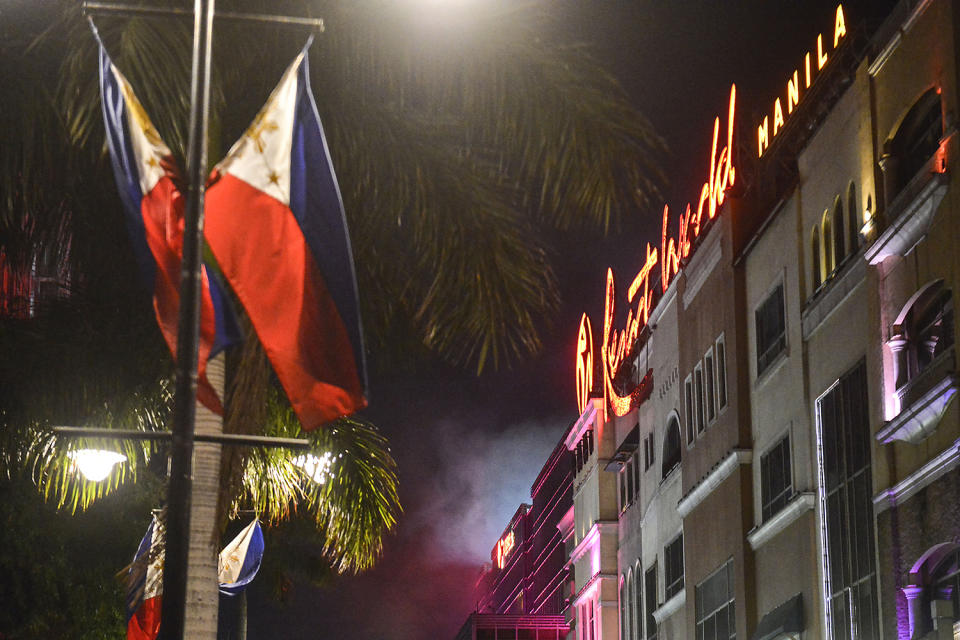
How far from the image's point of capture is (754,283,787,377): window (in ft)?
104

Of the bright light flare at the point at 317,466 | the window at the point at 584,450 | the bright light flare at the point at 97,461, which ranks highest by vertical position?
the window at the point at 584,450

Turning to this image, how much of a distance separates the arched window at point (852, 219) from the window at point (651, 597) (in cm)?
1915

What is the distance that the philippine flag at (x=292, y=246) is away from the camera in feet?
34.2

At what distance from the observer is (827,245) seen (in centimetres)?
2883

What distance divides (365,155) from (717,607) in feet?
76.3

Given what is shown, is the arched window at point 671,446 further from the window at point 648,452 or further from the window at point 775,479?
the window at point 775,479

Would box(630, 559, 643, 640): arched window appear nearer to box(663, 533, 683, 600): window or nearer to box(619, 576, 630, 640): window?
box(619, 576, 630, 640): window

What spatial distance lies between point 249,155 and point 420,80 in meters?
4.06

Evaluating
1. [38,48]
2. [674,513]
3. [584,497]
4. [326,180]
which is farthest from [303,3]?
[584,497]

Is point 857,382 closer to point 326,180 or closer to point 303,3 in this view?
point 303,3

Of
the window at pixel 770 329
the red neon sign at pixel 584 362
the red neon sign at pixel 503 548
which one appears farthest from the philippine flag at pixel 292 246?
the red neon sign at pixel 503 548

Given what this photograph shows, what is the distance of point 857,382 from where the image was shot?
26656 millimetres

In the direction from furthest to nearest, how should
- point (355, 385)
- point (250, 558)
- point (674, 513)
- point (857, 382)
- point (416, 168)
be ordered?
1. point (674, 513)
2. point (857, 382)
3. point (250, 558)
4. point (416, 168)
5. point (355, 385)

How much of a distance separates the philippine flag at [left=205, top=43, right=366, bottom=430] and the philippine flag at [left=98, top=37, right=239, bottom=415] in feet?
1.10
